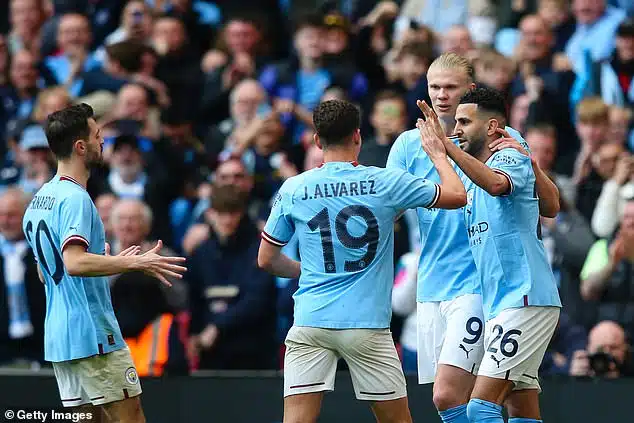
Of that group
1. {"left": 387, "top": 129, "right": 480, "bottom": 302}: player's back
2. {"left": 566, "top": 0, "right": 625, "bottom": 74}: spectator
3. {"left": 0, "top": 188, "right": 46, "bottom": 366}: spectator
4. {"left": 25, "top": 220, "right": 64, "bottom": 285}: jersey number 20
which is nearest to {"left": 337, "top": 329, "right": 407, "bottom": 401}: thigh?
{"left": 387, "top": 129, "right": 480, "bottom": 302}: player's back

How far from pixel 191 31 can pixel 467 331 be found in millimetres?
8547

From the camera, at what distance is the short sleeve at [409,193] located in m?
7.70

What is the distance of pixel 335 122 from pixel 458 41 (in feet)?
19.5

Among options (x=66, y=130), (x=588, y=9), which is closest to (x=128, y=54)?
(x=588, y=9)

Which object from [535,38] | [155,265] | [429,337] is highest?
[535,38]

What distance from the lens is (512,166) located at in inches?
314

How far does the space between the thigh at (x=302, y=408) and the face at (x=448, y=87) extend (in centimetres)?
206

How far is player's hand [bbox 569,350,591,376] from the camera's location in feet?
35.8

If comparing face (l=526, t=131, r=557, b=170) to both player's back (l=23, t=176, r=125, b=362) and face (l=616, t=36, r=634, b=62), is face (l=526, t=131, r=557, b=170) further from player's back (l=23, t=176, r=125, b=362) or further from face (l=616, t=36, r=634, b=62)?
player's back (l=23, t=176, r=125, b=362)

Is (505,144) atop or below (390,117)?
below

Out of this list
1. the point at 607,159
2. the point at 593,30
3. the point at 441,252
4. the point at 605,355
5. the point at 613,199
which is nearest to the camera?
the point at 441,252

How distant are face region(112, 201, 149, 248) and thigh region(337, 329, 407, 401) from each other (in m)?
4.78

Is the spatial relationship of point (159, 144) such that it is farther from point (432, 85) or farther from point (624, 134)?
point (432, 85)

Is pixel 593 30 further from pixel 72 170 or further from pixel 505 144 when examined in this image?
pixel 72 170
